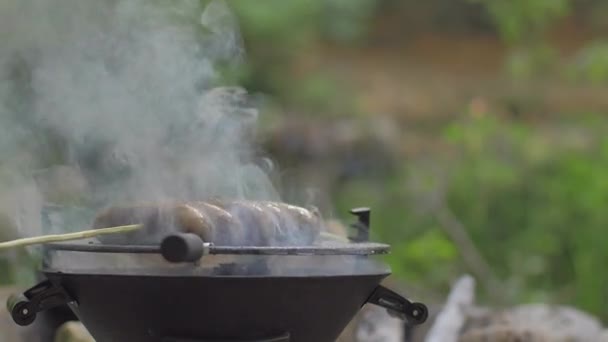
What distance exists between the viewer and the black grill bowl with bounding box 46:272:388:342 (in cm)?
176

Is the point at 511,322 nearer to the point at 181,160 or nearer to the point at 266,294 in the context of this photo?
the point at 181,160

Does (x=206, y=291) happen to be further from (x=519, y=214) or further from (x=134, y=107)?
(x=519, y=214)

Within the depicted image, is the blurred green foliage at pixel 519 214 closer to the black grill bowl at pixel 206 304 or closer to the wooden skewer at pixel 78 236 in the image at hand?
the black grill bowl at pixel 206 304

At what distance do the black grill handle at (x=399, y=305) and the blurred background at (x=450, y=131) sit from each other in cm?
83

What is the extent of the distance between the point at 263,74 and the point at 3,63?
156 inches

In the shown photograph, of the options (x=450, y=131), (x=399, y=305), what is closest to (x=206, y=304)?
(x=399, y=305)

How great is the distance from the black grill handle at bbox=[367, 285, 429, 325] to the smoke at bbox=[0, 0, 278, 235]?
0.47 metres

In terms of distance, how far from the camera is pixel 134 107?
2.44m

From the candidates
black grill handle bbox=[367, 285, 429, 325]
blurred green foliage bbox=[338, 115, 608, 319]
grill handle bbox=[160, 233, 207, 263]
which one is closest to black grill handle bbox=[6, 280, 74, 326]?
grill handle bbox=[160, 233, 207, 263]

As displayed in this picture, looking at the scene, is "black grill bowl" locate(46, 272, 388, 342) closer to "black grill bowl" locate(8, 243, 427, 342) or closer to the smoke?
"black grill bowl" locate(8, 243, 427, 342)

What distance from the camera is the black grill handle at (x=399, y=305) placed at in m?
2.02

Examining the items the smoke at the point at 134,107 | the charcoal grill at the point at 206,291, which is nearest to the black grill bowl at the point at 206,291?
the charcoal grill at the point at 206,291

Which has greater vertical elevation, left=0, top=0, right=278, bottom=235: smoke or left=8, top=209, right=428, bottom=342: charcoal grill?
left=0, top=0, right=278, bottom=235: smoke

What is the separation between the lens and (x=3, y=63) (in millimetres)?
3230
